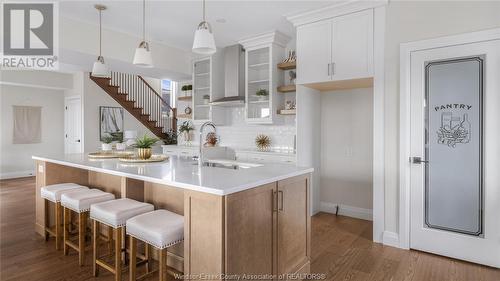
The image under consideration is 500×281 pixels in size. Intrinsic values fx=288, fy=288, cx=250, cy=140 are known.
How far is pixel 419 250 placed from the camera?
302 cm

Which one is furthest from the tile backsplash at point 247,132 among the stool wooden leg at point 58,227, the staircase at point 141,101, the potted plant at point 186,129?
the stool wooden leg at point 58,227

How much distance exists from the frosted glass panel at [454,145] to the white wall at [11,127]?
883cm

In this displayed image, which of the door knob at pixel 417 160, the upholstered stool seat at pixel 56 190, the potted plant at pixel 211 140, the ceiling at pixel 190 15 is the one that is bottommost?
the upholstered stool seat at pixel 56 190

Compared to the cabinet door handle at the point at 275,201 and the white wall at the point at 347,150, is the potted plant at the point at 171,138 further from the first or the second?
the cabinet door handle at the point at 275,201

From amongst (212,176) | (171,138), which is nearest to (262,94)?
(212,176)

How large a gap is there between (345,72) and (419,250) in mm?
2123

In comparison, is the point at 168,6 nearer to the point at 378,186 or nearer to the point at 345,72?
the point at 345,72

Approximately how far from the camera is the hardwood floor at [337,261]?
98.6 inches

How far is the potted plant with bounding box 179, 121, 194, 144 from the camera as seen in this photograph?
627 centimetres

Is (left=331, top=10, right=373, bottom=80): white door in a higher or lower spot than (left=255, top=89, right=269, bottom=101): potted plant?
higher

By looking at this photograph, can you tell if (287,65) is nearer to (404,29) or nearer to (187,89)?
(404,29)

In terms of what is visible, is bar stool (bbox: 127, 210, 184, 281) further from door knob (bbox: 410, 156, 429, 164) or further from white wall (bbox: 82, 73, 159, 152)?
white wall (bbox: 82, 73, 159, 152)

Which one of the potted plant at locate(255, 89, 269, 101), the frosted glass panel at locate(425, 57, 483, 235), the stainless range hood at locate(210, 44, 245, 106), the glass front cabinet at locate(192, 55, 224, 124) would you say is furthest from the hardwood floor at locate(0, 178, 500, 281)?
the glass front cabinet at locate(192, 55, 224, 124)

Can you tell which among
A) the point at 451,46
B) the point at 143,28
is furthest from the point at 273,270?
the point at 143,28
